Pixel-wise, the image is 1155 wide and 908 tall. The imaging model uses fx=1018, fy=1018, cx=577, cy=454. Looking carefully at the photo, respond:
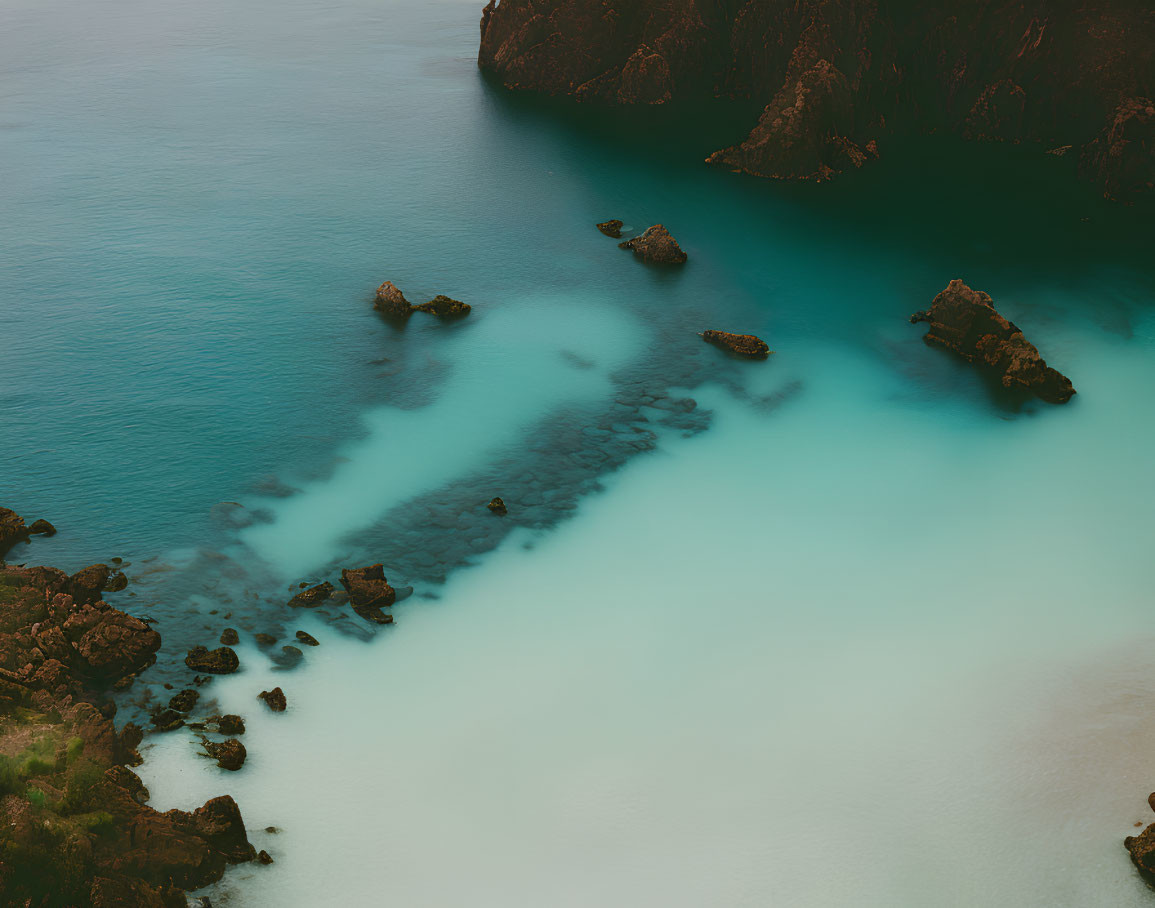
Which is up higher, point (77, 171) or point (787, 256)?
point (787, 256)

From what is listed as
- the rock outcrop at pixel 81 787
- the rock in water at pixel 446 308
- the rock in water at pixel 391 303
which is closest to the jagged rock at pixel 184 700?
the rock outcrop at pixel 81 787

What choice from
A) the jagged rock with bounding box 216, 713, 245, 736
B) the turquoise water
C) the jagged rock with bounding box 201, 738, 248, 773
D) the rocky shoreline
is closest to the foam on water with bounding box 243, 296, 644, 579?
the turquoise water

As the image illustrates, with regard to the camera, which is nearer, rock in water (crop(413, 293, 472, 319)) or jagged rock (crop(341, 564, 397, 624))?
jagged rock (crop(341, 564, 397, 624))

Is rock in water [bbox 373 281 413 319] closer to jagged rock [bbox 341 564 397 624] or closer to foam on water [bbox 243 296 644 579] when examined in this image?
foam on water [bbox 243 296 644 579]

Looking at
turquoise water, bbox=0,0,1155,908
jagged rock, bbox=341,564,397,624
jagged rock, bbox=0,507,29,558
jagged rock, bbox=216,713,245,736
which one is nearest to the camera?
turquoise water, bbox=0,0,1155,908

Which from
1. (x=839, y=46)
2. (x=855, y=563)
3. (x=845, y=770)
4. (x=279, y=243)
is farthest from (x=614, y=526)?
(x=839, y=46)

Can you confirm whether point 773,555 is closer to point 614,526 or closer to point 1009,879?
point 614,526
